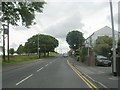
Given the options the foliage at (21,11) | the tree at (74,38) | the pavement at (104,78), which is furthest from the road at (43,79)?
the tree at (74,38)

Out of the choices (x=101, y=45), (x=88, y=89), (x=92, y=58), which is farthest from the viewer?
(x=101, y=45)

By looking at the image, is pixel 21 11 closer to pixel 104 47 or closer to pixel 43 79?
pixel 43 79

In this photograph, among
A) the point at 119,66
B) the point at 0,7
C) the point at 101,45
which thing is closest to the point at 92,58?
the point at 0,7

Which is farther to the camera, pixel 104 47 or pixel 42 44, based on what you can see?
pixel 42 44

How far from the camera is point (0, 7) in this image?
110 ft

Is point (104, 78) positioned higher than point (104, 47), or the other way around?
point (104, 47)

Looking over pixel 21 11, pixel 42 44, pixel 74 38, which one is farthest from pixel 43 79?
pixel 74 38

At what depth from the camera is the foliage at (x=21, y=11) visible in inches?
1388

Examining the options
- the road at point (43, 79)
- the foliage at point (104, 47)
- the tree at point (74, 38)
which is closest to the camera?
the road at point (43, 79)

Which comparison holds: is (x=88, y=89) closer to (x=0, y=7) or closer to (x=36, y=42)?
(x=0, y=7)

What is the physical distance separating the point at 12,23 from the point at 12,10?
2.59 m

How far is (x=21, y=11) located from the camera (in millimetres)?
36344

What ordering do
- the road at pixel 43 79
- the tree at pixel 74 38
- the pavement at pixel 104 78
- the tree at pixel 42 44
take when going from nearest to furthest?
the pavement at pixel 104 78
the road at pixel 43 79
the tree at pixel 42 44
the tree at pixel 74 38

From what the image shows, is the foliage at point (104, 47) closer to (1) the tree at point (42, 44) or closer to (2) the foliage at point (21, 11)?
(2) the foliage at point (21, 11)
